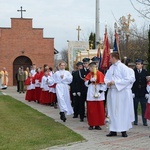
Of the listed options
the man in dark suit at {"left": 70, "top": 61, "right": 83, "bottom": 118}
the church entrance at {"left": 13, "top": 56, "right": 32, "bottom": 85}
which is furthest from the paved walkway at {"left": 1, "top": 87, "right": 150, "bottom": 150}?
the church entrance at {"left": 13, "top": 56, "right": 32, "bottom": 85}

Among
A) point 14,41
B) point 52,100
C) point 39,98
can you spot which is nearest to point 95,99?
point 52,100

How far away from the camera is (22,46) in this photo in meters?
40.6

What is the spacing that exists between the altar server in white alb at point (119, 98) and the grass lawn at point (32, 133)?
39.4 inches

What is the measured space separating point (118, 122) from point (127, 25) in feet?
74.8

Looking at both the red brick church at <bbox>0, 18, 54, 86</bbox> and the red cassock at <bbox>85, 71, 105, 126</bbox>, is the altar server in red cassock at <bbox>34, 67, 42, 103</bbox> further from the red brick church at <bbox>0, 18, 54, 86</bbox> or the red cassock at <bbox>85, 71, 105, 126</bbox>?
the red brick church at <bbox>0, 18, 54, 86</bbox>

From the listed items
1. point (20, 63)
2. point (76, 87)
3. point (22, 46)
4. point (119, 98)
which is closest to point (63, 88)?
point (76, 87)

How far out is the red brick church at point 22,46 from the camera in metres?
40.3

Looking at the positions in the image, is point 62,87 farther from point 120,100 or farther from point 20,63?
point 20,63

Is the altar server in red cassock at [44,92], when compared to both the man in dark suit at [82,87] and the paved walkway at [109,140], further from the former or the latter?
the paved walkway at [109,140]

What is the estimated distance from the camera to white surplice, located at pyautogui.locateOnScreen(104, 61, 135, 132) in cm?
998

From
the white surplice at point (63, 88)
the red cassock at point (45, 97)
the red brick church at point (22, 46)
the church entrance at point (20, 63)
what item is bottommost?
the red cassock at point (45, 97)

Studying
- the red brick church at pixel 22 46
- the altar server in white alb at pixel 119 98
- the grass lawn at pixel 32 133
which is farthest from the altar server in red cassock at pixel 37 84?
the red brick church at pixel 22 46

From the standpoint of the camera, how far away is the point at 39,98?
21.0m

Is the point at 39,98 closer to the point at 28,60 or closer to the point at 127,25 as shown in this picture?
the point at 127,25
